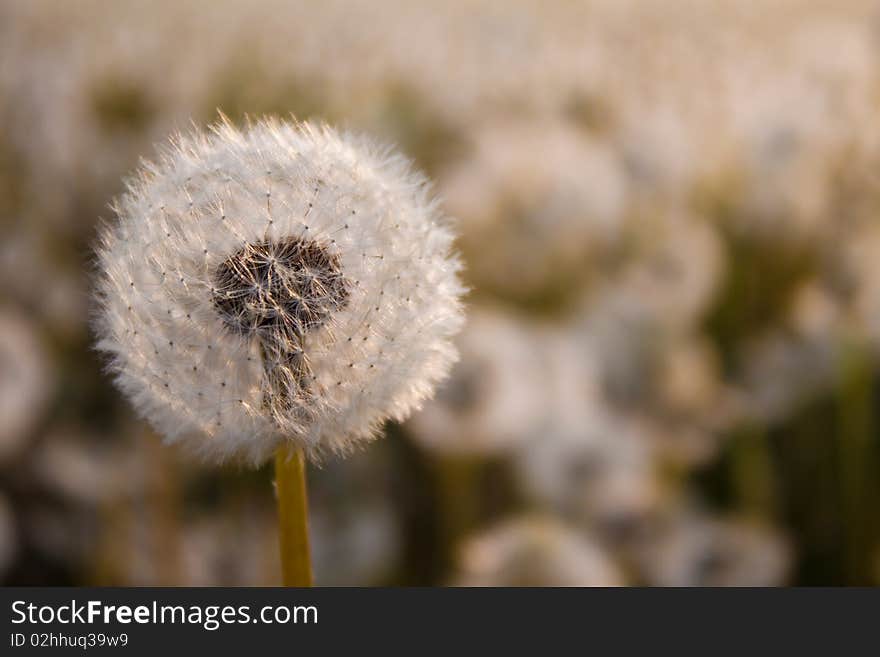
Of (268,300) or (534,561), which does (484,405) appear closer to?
(534,561)

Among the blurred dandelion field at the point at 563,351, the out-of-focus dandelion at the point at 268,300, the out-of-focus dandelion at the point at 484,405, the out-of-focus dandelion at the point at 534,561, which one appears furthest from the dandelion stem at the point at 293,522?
the out-of-focus dandelion at the point at 484,405

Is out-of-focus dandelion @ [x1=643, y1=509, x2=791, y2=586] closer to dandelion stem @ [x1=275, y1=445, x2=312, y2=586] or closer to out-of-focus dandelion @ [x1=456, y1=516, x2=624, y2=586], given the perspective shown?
out-of-focus dandelion @ [x1=456, y1=516, x2=624, y2=586]

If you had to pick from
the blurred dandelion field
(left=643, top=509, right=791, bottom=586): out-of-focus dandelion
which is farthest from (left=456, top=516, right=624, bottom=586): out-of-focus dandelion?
(left=643, top=509, right=791, bottom=586): out-of-focus dandelion

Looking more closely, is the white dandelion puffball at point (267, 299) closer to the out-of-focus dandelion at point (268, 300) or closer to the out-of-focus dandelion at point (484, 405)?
the out-of-focus dandelion at point (268, 300)

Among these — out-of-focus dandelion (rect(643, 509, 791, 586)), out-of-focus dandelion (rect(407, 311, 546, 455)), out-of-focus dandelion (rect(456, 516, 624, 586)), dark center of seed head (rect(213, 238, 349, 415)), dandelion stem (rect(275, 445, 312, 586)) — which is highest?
out-of-focus dandelion (rect(407, 311, 546, 455))

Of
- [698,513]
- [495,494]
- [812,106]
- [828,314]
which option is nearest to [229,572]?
[495,494]

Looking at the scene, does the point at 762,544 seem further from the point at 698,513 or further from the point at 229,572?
the point at 229,572
